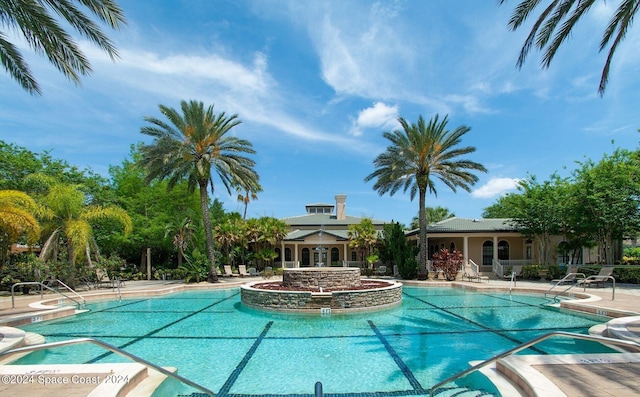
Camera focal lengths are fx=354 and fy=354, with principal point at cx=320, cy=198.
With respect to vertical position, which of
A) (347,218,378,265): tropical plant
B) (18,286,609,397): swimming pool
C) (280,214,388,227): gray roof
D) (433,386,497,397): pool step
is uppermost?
(280,214,388,227): gray roof

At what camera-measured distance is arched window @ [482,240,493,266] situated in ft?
95.1

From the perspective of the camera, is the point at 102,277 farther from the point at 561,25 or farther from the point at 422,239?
the point at 561,25

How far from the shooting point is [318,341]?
9578 mm

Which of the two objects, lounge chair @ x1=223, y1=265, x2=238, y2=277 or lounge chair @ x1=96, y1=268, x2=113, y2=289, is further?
lounge chair @ x1=223, y1=265, x2=238, y2=277

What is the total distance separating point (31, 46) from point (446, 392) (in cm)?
1265

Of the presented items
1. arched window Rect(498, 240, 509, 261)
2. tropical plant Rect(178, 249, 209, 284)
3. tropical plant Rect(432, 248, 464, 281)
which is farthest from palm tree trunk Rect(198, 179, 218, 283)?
arched window Rect(498, 240, 509, 261)

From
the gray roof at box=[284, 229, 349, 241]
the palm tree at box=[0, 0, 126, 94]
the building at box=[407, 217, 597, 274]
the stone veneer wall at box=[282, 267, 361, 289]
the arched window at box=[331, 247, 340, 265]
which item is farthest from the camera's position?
the arched window at box=[331, 247, 340, 265]

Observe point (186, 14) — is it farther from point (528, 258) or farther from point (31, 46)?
point (528, 258)

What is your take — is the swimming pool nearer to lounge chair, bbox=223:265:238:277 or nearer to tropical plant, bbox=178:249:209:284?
tropical plant, bbox=178:249:209:284

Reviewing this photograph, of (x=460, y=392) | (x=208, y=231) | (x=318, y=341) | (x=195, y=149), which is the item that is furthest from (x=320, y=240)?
(x=460, y=392)

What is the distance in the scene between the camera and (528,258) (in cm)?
2861

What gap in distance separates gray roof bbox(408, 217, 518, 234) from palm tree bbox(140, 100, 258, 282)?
15.3 meters

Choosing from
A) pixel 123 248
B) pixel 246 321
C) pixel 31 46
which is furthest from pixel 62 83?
pixel 123 248

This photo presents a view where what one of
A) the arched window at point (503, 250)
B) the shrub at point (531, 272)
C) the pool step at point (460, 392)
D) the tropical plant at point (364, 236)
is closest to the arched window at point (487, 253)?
the arched window at point (503, 250)
